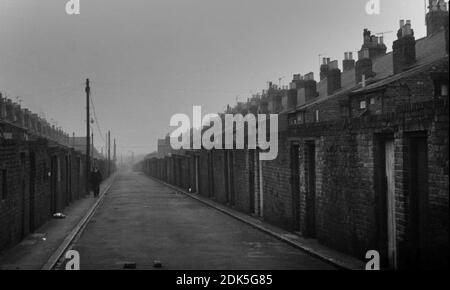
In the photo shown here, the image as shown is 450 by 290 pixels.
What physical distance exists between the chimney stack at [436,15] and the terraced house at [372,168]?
0.05 metres

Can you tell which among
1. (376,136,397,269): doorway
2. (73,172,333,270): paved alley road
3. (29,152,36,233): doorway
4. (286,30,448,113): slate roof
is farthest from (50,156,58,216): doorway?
(376,136,397,269): doorway

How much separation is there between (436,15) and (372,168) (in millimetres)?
14604

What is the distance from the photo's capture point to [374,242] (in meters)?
10.0

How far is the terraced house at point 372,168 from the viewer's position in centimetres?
812

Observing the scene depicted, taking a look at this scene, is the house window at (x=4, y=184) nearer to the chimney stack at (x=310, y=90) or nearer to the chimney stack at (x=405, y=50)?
the chimney stack at (x=405, y=50)

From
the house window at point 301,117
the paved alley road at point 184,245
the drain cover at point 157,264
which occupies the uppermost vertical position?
the house window at point 301,117

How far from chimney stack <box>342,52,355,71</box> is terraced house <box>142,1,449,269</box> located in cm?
560

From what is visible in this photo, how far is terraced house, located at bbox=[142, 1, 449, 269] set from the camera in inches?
320

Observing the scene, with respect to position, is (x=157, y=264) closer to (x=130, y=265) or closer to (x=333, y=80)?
(x=130, y=265)

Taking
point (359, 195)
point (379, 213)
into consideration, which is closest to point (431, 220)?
point (379, 213)

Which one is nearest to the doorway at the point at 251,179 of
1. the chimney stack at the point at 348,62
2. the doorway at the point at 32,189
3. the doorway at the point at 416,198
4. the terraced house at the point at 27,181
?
the terraced house at the point at 27,181

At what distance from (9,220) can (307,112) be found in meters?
13.6

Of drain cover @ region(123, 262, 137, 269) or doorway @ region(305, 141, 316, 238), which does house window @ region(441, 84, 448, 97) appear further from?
drain cover @ region(123, 262, 137, 269)
